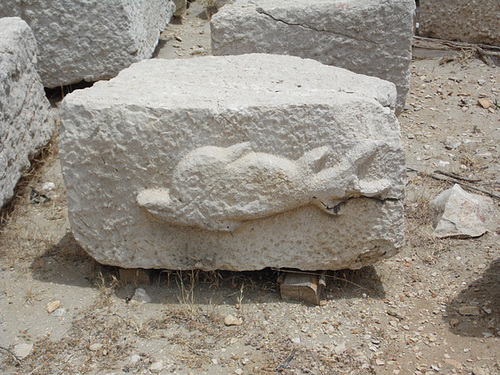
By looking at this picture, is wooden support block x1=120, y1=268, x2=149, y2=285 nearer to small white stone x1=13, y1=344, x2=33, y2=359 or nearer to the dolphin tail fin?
small white stone x1=13, y1=344, x2=33, y2=359

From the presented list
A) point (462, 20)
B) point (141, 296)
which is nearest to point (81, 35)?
point (141, 296)

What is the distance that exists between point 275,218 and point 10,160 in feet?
5.35

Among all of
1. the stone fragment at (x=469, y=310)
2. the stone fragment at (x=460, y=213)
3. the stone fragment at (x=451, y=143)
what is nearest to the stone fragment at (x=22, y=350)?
the stone fragment at (x=469, y=310)

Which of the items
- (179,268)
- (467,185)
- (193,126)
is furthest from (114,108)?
(467,185)

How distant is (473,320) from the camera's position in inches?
101

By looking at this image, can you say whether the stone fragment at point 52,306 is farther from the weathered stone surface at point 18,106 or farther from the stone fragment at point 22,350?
the weathered stone surface at point 18,106

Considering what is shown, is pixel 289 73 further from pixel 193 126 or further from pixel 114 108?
pixel 114 108

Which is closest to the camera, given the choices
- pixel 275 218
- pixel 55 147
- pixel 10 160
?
pixel 275 218

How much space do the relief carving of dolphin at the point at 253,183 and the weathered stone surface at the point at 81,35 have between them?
6.62 ft

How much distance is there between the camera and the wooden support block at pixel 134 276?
275 cm

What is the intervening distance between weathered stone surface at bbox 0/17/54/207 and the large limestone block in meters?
0.79

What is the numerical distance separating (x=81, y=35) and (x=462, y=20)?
3.24m

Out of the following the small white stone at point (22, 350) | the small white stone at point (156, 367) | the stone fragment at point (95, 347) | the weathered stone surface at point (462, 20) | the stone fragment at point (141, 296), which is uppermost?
the weathered stone surface at point (462, 20)

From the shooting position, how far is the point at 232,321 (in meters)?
2.55
